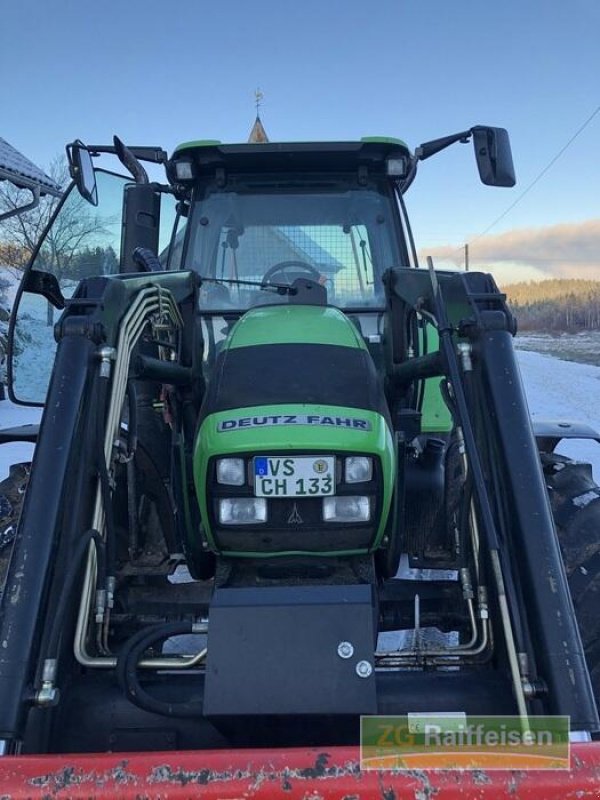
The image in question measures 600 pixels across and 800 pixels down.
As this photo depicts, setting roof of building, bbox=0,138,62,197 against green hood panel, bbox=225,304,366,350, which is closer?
green hood panel, bbox=225,304,366,350

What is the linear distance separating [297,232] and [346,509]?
5.59 feet

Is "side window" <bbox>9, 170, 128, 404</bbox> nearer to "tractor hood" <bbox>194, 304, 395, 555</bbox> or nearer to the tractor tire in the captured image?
"tractor hood" <bbox>194, 304, 395, 555</bbox>

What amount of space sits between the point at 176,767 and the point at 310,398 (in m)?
1.15

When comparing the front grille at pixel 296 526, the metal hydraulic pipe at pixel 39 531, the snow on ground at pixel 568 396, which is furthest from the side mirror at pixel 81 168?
the snow on ground at pixel 568 396

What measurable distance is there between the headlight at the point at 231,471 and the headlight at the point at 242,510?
54mm

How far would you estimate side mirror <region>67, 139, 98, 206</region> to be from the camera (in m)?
3.10

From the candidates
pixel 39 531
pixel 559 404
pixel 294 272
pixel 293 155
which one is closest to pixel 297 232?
pixel 294 272

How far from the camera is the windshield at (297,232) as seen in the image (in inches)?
136

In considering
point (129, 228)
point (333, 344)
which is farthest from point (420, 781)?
point (129, 228)

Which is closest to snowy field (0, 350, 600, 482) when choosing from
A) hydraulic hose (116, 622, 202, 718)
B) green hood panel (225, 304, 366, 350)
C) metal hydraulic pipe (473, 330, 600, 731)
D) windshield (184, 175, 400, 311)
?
windshield (184, 175, 400, 311)

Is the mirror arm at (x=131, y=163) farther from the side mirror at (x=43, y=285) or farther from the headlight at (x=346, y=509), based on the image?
the headlight at (x=346, y=509)

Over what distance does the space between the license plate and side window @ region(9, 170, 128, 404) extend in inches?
60.2

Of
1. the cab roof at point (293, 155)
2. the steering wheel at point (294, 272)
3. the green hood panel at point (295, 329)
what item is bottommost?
the green hood panel at point (295, 329)

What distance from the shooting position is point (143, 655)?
6.55ft
